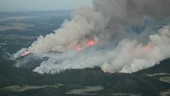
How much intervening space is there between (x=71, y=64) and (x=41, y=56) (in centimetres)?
2316

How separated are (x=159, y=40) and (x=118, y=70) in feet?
91.0

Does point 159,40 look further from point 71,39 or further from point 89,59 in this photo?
point 71,39

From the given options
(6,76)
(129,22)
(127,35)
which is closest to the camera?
(6,76)

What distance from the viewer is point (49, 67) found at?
153750mm

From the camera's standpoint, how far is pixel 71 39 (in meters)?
176

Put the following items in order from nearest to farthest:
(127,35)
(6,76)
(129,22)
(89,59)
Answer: (6,76) < (89,59) < (129,22) < (127,35)

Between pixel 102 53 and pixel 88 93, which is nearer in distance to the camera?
pixel 88 93

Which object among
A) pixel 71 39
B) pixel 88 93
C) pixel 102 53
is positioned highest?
pixel 71 39

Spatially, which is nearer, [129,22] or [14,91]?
[14,91]

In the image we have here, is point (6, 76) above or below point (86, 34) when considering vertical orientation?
below

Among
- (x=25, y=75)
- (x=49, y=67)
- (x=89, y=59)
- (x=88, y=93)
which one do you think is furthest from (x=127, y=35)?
(x=88, y=93)

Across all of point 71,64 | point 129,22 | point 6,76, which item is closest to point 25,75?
point 6,76

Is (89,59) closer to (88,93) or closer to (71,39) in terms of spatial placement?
(71,39)

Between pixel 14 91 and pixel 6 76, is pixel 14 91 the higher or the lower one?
the lower one
